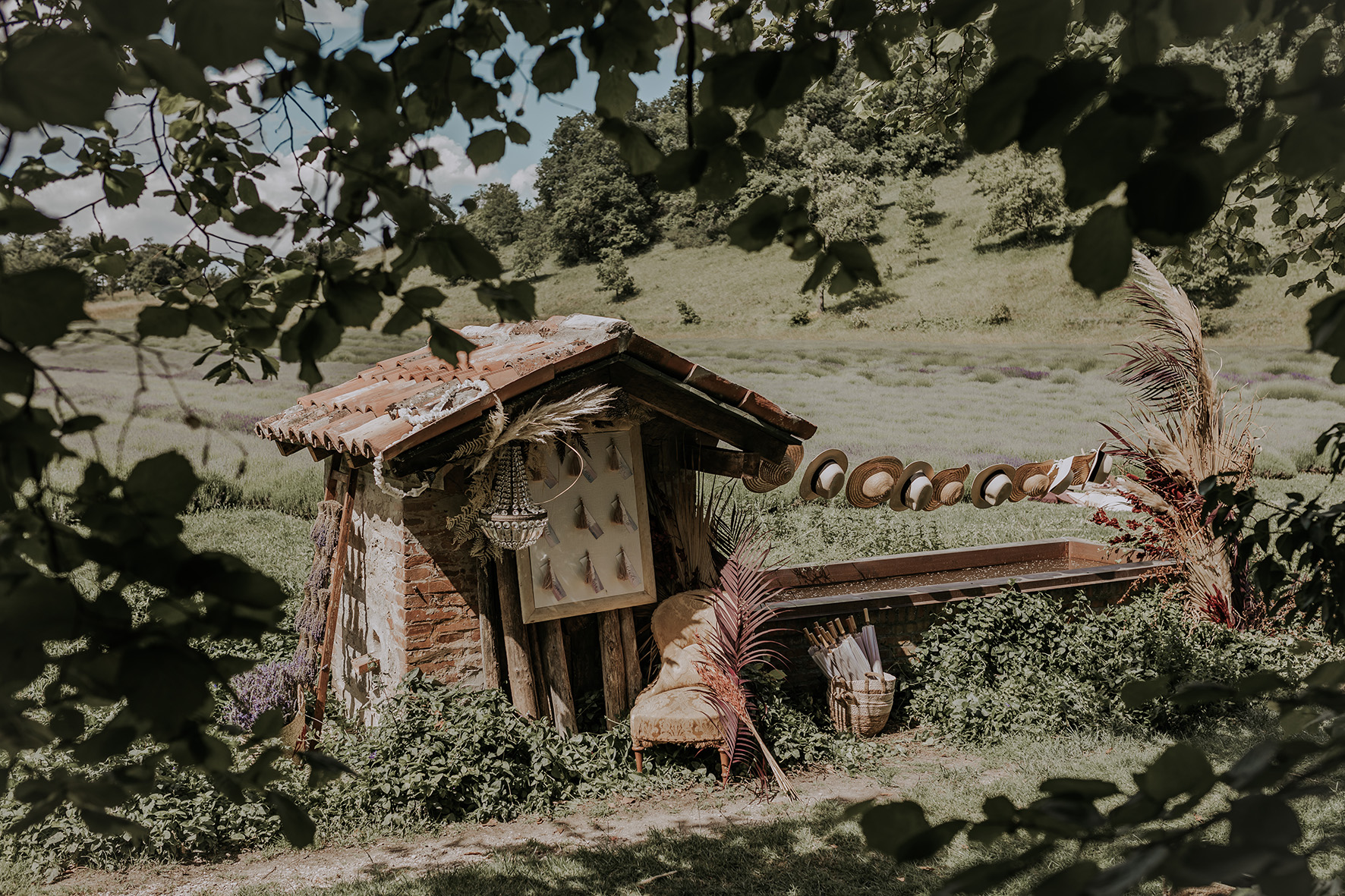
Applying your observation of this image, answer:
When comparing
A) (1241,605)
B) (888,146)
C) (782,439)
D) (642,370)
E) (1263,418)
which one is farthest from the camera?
(888,146)

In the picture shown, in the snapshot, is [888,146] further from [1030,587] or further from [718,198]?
[718,198]

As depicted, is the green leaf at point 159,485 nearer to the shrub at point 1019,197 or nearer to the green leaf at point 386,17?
the green leaf at point 386,17

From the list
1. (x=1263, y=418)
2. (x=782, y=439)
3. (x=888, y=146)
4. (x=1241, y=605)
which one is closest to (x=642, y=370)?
(x=782, y=439)

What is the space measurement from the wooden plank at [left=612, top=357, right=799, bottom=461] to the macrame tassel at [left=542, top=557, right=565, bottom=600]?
113 cm

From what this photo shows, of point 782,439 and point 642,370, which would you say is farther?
point 782,439

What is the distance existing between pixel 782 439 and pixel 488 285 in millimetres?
4255

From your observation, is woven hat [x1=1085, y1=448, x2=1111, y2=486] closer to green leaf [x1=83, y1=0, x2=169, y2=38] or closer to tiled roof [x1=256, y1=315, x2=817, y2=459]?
tiled roof [x1=256, y1=315, x2=817, y2=459]

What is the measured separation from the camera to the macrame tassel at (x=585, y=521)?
539cm

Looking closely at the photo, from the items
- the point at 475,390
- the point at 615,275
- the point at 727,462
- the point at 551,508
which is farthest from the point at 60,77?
the point at 615,275

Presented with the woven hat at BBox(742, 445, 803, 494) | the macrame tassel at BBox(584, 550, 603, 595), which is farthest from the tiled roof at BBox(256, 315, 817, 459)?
the macrame tassel at BBox(584, 550, 603, 595)

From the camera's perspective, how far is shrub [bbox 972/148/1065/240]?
69.4 feet

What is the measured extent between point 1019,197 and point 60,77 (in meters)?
23.2

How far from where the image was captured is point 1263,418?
1575 cm

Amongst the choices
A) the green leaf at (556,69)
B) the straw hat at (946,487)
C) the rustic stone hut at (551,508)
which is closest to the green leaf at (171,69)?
the green leaf at (556,69)
